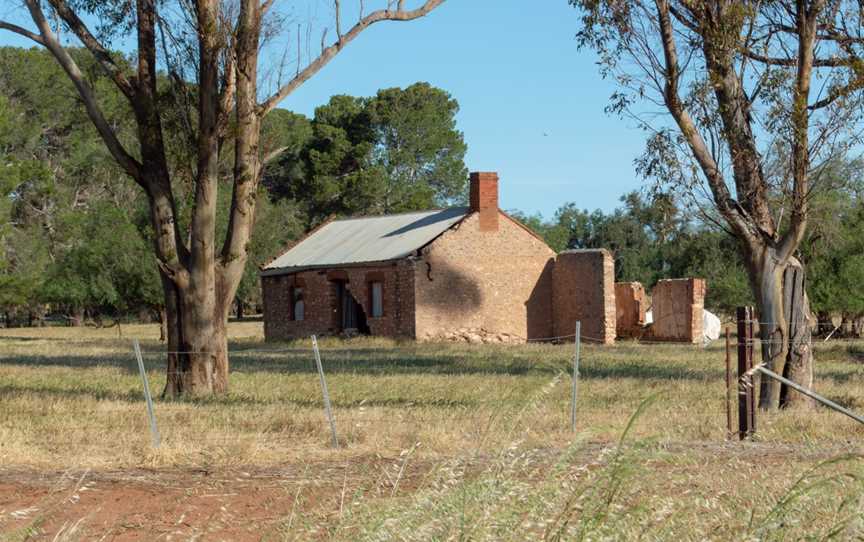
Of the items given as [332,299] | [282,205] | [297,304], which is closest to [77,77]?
[332,299]

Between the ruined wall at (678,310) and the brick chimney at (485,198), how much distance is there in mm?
6711

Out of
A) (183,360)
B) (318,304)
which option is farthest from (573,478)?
(318,304)

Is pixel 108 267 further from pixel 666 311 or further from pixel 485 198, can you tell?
pixel 666 311

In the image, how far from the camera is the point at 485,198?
39594 mm

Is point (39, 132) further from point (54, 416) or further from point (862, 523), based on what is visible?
point (862, 523)

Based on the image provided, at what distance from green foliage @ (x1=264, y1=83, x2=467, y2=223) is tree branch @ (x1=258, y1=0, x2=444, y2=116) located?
4525 cm

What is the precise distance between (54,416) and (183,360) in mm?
3981

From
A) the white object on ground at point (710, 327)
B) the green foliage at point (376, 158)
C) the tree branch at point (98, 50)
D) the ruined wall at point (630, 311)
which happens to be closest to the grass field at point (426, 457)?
the tree branch at point (98, 50)

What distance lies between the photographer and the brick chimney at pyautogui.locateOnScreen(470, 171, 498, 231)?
1554 inches

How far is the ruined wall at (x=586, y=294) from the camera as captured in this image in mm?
39312

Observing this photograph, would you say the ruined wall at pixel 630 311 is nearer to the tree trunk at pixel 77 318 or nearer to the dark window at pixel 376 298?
the dark window at pixel 376 298

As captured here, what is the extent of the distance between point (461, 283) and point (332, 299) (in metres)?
5.15

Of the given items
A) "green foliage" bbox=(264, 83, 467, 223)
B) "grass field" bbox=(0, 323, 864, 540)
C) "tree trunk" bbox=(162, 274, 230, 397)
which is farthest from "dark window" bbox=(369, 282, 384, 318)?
"green foliage" bbox=(264, 83, 467, 223)

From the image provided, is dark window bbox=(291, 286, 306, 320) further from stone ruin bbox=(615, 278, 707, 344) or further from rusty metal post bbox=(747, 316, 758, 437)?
rusty metal post bbox=(747, 316, 758, 437)
